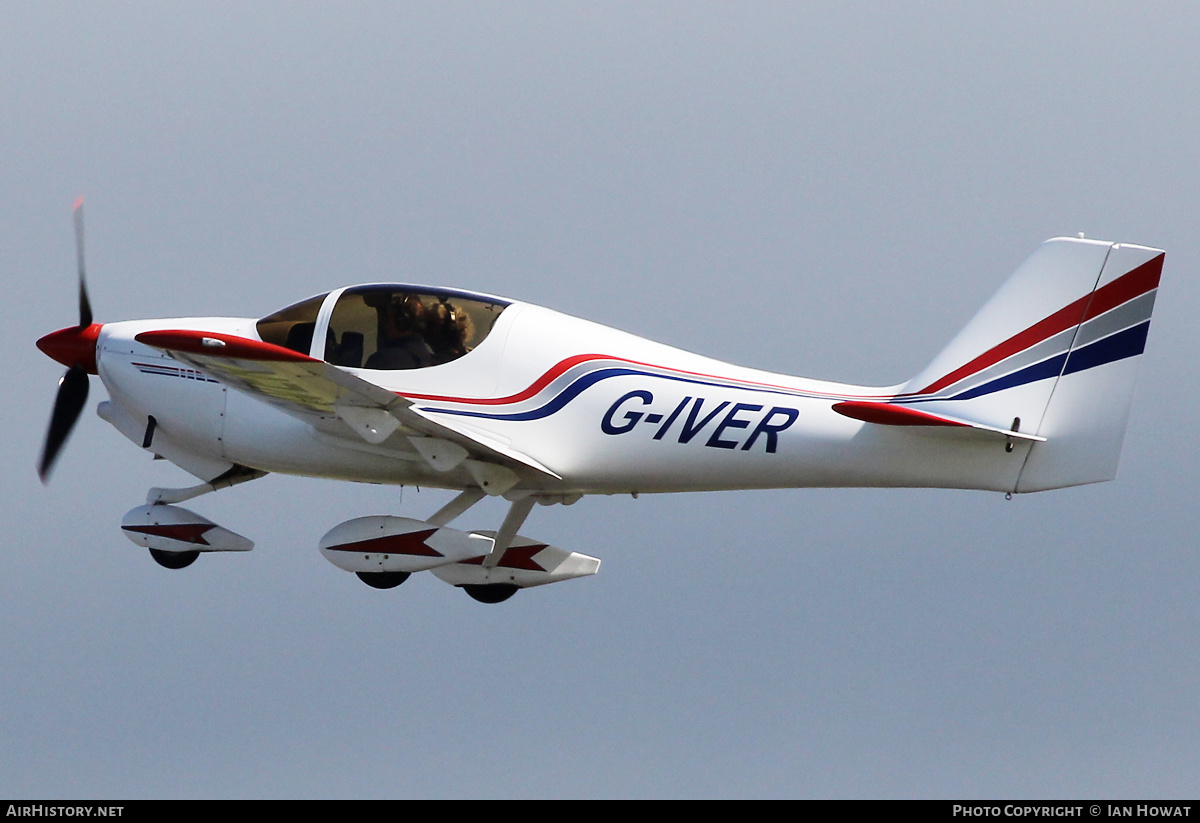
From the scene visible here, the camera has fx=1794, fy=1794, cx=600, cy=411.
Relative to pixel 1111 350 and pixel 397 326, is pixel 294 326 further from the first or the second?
pixel 1111 350

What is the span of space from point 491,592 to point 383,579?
1.16 meters

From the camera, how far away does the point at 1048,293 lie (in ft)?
47.0

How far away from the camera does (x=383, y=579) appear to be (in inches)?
619

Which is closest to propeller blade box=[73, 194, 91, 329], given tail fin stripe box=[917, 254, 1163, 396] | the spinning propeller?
the spinning propeller

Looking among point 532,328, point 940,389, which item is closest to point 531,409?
point 532,328

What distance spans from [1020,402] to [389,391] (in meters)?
5.00

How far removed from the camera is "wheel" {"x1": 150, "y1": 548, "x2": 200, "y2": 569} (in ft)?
52.8

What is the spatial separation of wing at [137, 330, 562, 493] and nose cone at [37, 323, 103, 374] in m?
2.32

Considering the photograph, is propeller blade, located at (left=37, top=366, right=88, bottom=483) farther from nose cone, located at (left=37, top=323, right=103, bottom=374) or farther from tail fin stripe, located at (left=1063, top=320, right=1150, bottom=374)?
tail fin stripe, located at (left=1063, top=320, right=1150, bottom=374)

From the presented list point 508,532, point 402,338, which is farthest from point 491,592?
point 402,338

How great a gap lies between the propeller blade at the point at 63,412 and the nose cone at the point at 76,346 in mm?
151

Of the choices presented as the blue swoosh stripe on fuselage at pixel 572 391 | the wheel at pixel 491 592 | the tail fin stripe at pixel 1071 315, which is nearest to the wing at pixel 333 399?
the blue swoosh stripe on fuselage at pixel 572 391

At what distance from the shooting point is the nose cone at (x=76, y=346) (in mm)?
16453

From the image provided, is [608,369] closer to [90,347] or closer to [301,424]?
[301,424]
